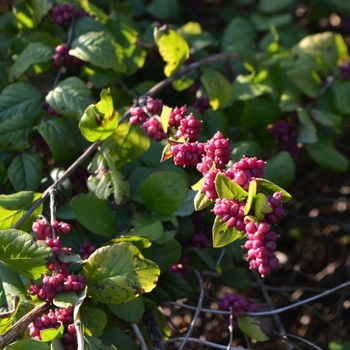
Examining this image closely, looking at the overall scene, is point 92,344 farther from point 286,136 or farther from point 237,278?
point 286,136

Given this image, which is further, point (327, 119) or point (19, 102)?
point (327, 119)

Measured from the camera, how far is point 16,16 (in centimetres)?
161

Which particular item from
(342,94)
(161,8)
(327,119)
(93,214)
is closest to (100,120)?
(93,214)

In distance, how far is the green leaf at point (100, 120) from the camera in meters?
1.09

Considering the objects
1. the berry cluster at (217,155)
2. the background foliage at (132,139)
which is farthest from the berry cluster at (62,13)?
the berry cluster at (217,155)

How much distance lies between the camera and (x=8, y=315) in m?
0.88

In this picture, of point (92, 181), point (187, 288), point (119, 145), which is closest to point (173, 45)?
point (119, 145)

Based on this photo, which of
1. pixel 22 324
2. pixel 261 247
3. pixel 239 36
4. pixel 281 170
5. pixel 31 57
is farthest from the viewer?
pixel 239 36

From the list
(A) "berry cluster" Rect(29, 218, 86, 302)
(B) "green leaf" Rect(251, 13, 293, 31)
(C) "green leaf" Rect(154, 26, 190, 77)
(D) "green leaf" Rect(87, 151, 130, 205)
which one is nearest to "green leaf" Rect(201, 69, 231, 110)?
(C) "green leaf" Rect(154, 26, 190, 77)

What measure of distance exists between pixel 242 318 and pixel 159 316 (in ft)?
0.63

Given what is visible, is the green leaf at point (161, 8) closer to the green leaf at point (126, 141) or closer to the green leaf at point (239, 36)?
the green leaf at point (239, 36)

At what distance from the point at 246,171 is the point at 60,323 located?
416 mm

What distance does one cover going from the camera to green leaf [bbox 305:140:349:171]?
5.37ft

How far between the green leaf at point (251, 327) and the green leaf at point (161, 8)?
1207 millimetres
